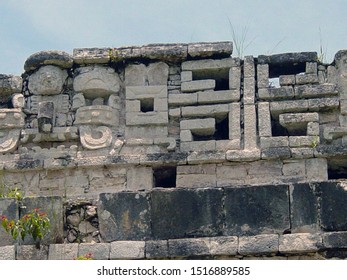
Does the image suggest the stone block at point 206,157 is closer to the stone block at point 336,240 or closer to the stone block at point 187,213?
the stone block at point 187,213

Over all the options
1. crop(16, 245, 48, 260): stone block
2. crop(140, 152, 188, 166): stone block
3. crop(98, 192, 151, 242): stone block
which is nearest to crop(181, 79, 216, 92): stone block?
crop(140, 152, 188, 166): stone block

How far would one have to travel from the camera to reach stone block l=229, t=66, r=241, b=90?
1508 cm

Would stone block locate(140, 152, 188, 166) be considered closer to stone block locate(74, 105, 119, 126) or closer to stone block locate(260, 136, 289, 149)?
stone block locate(74, 105, 119, 126)

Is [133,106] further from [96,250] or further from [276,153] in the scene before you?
[96,250]

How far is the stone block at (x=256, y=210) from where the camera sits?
39.0 ft

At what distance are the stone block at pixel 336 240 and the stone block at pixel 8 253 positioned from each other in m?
3.16

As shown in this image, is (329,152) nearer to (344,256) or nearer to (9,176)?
(344,256)

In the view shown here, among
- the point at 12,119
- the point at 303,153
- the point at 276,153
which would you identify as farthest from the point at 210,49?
the point at 12,119

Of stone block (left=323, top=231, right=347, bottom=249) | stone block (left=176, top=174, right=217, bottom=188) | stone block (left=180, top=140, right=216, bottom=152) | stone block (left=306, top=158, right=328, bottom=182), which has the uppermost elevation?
stone block (left=180, top=140, right=216, bottom=152)

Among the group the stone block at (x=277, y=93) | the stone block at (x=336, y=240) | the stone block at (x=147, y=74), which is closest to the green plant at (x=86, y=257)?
the stone block at (x=336, y=240)

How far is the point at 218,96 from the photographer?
1501cm

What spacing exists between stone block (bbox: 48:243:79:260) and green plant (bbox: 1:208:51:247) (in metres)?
0.17

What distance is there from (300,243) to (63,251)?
7.93ft

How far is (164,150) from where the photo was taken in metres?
14.9
